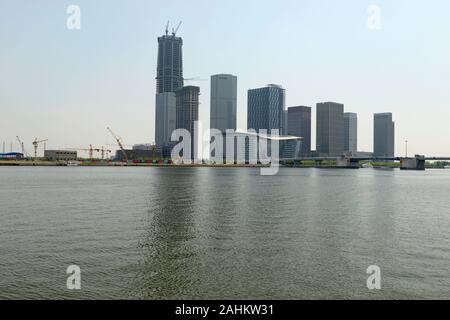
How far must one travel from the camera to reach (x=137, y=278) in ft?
91.9

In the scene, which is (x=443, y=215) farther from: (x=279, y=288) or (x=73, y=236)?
(x=73, y=236)
